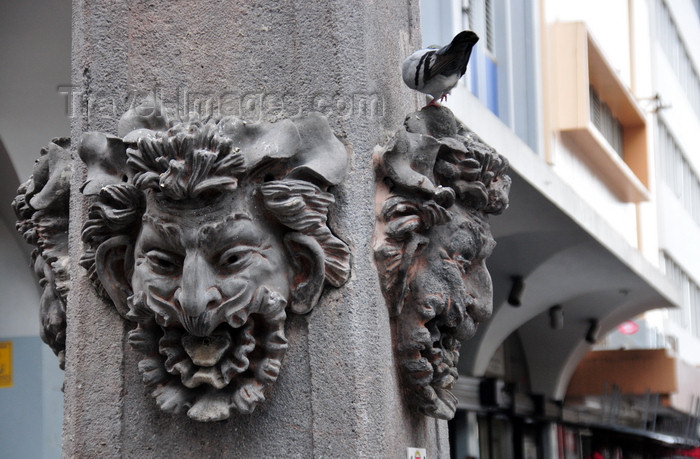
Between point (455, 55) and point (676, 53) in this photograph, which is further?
point (676, 53)

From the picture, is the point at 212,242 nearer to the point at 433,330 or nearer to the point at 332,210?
the point at 332,210

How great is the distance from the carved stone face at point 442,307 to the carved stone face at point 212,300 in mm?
378

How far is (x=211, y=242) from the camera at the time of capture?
8.41 feet

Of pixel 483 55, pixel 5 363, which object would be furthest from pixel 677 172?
pixel 5 363

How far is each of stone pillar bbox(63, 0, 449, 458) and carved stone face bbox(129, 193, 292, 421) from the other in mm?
103

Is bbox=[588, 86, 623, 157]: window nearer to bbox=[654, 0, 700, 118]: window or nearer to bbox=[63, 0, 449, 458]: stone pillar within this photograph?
bbox=[654, 0, 700, 118]: window

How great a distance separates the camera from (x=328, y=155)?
2744 mm

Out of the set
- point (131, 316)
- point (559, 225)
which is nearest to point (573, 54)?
point (559, 225)

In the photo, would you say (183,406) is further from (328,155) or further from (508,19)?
(508,19)

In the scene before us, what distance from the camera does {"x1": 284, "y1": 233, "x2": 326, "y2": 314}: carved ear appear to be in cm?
269

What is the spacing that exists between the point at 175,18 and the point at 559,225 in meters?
7.78

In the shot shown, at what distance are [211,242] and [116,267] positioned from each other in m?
0.36

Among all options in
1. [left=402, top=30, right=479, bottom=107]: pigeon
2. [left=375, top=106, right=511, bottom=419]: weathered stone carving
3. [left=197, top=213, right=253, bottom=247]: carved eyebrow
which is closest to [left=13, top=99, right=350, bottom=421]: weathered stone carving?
[left=197, top=213, right=253, bottom=247]: carved eyebrow

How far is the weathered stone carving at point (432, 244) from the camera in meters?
2.84
